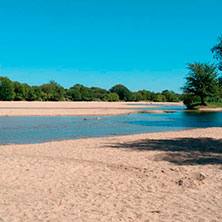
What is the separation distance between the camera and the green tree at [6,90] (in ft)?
332

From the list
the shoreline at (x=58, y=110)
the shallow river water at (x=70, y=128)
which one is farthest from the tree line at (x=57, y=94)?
the shallow river water at (x=70, y=128)

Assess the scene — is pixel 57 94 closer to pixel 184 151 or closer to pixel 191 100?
pixel 191 100

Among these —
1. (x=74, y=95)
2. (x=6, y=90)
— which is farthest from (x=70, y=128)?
(x=74, y=95)

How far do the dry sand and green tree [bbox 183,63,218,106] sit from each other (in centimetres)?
5101

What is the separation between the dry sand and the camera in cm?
531

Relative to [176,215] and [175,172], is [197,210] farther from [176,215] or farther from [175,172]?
[175,172]

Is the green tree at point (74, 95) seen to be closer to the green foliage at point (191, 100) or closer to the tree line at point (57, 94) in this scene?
the tree line at point (57, 94)

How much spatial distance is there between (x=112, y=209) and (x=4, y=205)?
95.6 inches

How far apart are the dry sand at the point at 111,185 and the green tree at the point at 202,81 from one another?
51.0 metres

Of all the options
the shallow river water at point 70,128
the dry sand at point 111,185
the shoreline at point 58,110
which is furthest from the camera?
the shoreline at point 58,110

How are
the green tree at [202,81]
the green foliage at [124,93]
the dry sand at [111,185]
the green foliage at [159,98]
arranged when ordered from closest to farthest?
the dry sand at [111,185] → the green tree at [202,81] → the green foliage at [124,93] → the green foliage at [159,98]

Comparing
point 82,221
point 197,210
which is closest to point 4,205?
point 82,221

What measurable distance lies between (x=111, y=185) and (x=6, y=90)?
104285 millimetres

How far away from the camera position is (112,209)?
5.50 m
